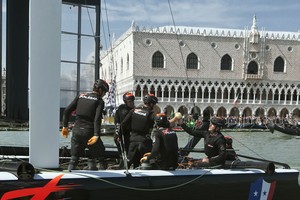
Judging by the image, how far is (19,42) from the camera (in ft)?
23.4

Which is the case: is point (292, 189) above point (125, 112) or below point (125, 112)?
below

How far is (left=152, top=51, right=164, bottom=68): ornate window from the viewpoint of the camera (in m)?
66.5

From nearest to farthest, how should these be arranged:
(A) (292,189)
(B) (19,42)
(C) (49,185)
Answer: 1. (C) (49,185)
2. (A) (292,189)
3. (B) (19,42)

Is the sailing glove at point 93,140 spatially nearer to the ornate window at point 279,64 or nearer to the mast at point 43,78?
the mast at point 43,78

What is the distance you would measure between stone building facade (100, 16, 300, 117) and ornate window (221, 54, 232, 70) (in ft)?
0.05

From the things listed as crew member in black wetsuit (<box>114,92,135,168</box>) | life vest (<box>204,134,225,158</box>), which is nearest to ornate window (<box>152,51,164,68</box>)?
crew member in black wetsuit (<box>114,92,135,168</box>)

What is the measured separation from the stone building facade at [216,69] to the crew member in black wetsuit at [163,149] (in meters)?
59.1

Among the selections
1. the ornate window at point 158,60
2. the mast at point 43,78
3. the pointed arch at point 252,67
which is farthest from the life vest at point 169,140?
the pointed arch at point 252,67

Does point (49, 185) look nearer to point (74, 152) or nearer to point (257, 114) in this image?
point (74, 152)

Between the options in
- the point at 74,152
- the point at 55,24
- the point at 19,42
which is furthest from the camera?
the point at 19,42

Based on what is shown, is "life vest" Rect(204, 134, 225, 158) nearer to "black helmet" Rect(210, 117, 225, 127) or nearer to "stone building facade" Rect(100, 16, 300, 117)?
"black helmet" Rect(210, 117, 225, 127)

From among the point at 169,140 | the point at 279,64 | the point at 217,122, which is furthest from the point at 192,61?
the point at 169,140

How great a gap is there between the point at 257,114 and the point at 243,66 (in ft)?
26.9

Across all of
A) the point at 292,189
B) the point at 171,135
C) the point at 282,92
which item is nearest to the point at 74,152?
the point at 171,135
